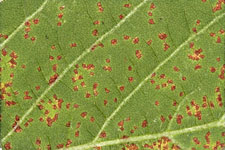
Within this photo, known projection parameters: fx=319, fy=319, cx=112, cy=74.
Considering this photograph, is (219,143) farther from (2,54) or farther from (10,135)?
(2,54)

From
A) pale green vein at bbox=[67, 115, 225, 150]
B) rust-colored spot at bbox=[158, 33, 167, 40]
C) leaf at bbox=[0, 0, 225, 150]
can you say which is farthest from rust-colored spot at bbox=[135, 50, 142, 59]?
pale green vein at bbox=[67, 115, 225, 150]

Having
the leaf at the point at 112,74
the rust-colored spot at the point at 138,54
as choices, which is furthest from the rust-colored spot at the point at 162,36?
the rust-colored spot at the point at 138,54

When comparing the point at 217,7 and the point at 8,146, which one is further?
the point at 8,146

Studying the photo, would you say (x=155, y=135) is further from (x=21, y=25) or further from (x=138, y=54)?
(x=21, y=25)

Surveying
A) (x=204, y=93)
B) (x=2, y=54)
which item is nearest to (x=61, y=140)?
(x=2, y=54)

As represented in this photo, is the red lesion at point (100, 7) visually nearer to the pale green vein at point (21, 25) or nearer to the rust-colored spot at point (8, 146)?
the pale green vein at point (21, 25)

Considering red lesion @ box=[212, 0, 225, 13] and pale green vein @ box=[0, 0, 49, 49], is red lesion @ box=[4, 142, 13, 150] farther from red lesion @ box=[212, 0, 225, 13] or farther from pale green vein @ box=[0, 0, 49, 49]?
red lesion @ box=[212, 0, 225, 13]

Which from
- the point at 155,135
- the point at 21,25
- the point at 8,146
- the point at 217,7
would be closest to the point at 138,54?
the point at 155,135

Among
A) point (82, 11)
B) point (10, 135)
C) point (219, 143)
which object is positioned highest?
point (82, 11)
